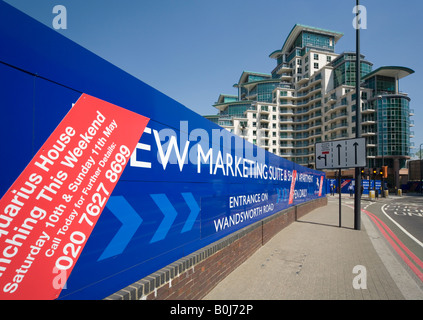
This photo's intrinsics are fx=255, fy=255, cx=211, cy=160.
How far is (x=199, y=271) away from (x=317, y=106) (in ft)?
253

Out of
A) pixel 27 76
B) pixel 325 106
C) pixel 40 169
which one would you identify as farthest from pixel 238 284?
pixel 325 106

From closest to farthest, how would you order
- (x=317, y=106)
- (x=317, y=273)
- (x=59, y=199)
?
(x=59, y=199) → (x=317, y=273) → (x=317, y=106)

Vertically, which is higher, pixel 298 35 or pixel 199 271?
pixel 298 35

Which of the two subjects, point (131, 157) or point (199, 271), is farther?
point (199, 271)

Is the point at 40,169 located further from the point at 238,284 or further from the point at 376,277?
the point at 376,277

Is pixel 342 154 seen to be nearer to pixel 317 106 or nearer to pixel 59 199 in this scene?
pixel 59 199

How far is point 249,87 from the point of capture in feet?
315

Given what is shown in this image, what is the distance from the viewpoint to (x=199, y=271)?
3994mm

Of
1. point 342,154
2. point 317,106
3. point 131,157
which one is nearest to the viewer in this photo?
point 131,157

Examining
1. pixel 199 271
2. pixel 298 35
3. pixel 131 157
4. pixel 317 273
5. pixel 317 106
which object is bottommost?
pixel 317 273

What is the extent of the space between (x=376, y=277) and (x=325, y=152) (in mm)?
7380

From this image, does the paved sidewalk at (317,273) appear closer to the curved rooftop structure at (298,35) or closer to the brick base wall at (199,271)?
the brick base wall at (199,271)

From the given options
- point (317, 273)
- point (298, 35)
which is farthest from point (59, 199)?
point (298, 35)
